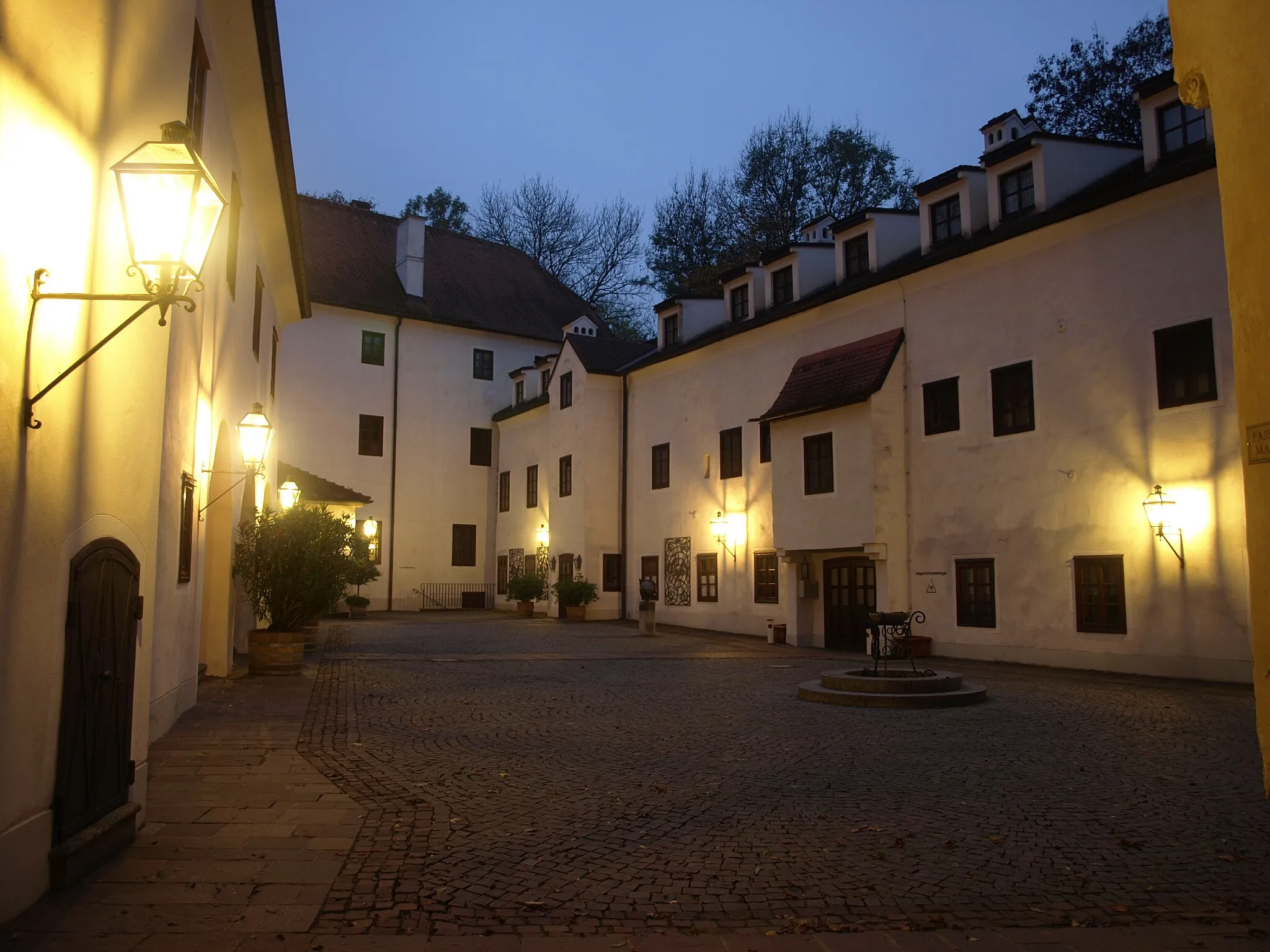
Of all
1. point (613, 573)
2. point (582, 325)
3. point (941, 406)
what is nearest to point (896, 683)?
point (941, 406)

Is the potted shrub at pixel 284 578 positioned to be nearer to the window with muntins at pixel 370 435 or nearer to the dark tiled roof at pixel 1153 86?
the dark tiled roof at pixel 1153 86

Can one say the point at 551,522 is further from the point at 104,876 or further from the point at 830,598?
the point at 104,876

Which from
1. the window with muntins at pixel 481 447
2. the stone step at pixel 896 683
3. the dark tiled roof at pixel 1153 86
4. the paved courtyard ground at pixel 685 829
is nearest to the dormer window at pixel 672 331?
the window with muntins at pixel 481 447

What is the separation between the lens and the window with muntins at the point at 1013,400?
18453 millimetres

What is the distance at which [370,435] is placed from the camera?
3688 centimetres

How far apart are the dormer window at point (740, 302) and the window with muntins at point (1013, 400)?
950cm

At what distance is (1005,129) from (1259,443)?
21436 mm

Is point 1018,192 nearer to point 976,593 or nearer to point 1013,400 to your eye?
point 1013,400

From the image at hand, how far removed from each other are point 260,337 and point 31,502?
1421 centimetres

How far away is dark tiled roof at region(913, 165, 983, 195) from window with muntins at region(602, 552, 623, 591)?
1470cm

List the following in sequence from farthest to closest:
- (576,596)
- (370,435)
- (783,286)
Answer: (370,435), (576,596), (783,286)

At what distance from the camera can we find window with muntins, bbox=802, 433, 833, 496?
21.8 meters

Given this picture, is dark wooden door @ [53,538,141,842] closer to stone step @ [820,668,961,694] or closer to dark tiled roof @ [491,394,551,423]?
stone step @ [820,668,961,694]

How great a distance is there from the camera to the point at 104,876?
530 cm
